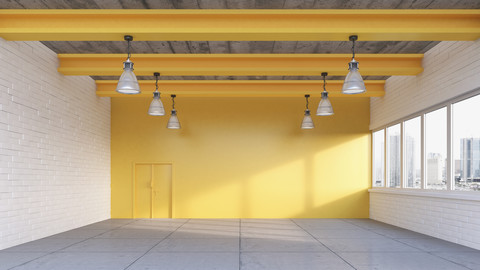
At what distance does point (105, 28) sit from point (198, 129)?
627 cm

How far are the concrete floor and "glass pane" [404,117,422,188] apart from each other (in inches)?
48.9

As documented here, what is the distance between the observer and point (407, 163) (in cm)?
1008

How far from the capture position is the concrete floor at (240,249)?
5.84m

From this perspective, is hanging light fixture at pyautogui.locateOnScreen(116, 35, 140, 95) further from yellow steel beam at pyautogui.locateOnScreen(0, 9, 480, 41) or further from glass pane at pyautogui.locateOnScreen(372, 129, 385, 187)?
glass pane at pyautogui.locateOnScreen(372, 129, 385, 187)

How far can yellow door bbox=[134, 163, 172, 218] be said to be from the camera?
12.3 m

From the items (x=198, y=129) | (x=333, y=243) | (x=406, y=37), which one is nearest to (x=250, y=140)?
(x=198, y=129)

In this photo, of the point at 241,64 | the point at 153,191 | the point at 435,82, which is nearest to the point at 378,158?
the point at 435,82

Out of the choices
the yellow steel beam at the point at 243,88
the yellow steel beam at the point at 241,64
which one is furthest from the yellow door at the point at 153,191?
the yellow steel beam at the point at 241,64

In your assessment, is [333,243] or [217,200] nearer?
[333,243]

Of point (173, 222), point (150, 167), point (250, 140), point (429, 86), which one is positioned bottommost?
point (173, 222)

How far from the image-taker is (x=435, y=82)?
8.37m

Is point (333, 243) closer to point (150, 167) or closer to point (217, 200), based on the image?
point (217, 200)

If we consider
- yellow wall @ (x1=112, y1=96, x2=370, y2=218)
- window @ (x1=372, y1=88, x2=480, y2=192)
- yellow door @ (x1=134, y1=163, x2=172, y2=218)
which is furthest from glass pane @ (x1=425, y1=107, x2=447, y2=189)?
yellow door @ (x1=134, y1=163, x2=172, y2=218)

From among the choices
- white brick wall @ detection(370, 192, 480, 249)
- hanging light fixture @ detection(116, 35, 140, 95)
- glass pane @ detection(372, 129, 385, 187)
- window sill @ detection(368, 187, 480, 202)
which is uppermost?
hanging light fixture @ detection(116, 35, 140, 95)
